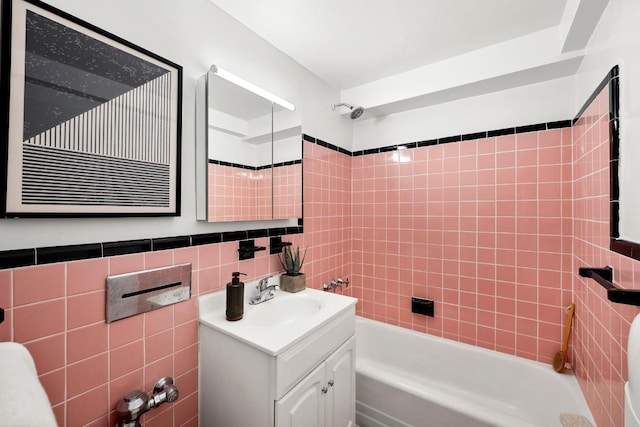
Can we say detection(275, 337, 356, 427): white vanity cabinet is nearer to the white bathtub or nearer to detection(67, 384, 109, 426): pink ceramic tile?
the white bathtub

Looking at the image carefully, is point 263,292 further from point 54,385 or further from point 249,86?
point 249,86

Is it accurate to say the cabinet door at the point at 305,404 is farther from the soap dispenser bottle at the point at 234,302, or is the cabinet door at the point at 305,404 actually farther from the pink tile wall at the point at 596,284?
the pink tile wall at the point at 596,284

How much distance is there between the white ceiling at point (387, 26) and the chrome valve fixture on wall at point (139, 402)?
1728 millimetres

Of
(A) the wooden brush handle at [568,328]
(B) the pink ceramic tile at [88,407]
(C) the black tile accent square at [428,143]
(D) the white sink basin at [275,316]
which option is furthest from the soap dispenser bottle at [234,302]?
(A) the wooden brush handle at [568,328]

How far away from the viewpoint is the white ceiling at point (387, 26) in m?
1.33

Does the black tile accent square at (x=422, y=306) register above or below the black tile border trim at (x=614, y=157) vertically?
below

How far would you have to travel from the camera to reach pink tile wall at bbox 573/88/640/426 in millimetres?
972

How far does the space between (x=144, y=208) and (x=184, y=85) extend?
0.59 metres

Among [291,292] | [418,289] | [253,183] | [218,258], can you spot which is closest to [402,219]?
[418,289]

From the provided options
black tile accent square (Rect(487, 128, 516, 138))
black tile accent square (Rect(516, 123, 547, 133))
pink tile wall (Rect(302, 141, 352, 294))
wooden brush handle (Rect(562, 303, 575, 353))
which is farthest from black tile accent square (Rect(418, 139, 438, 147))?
wooden brush handle (Rect(562, 303, 575, 353))

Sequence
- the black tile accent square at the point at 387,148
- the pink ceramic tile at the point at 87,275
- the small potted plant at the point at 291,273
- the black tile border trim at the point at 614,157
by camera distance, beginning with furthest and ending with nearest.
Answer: the black tile accent square at the point at 387,148, the small potted plant at the point at 291,273, the black tile border trim at the point at 614,157, the pink ceramic tile at the point at 87,275

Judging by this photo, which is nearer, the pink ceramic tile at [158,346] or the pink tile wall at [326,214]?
the pink ceramic tile at [158,346]

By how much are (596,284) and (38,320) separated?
219cm

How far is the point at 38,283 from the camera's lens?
84 centimetres
